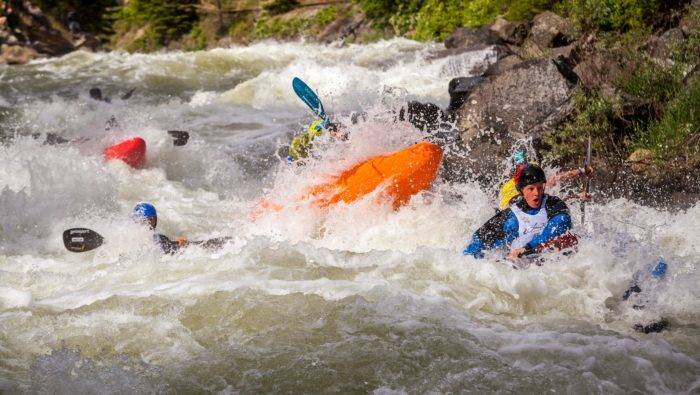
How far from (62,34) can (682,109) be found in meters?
26.0

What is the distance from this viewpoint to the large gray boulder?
870 cm

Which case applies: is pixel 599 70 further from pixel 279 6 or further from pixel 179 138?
pixel 279 6

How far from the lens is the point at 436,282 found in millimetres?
5410

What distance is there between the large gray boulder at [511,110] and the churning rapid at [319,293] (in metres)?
0.83

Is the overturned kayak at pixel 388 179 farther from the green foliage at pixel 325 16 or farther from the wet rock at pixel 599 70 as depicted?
the green foliage at pixel 325 16

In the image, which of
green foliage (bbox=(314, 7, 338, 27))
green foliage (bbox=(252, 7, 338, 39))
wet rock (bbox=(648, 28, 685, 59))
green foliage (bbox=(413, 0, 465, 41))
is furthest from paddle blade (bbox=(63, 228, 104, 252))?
green foliage (bbox=(314, 7, 338, 27))

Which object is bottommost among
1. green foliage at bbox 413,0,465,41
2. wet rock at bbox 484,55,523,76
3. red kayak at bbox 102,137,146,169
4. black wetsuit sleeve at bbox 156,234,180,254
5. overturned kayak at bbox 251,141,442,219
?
red kayak at bbox 102,137,146,169

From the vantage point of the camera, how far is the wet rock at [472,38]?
1418cm

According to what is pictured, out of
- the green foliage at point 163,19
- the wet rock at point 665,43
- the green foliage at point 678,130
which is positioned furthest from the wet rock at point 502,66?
the green foliage at point 163,19

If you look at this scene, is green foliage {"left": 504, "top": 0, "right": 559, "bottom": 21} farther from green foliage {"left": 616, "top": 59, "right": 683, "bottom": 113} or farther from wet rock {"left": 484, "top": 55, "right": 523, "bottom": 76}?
green foliage {"left": 616, "top": 59, "right": 683, "bottom": 113}

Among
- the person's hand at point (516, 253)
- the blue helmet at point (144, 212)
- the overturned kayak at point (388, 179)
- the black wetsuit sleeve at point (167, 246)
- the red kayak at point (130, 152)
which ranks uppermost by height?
the person's hand at point (516, 253)

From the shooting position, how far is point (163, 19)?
27406mm

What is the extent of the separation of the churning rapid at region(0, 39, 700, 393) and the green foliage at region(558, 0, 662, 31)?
15.1 ft

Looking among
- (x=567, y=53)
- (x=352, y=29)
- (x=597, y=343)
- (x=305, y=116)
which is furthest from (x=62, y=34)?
(x=597, y=343)
